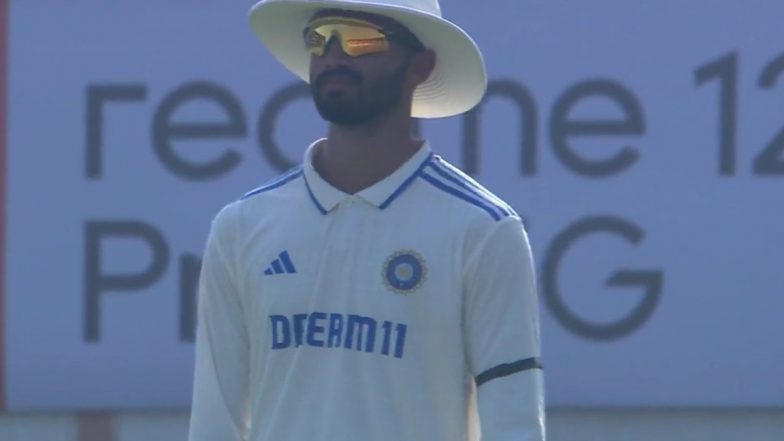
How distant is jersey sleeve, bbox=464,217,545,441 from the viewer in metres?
2.11

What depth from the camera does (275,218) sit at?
220cm

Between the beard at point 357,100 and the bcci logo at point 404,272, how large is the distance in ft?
0.61

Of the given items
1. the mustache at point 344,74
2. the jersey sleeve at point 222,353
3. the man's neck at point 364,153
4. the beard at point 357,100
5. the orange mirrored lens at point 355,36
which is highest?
the orange mirrored lens at point 355,36

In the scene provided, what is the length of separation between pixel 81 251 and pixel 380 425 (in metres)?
2.70

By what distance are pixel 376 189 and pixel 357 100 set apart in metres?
0.11

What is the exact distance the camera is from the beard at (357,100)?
217 centimetres

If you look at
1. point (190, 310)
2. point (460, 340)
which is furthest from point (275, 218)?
point (190, 310)

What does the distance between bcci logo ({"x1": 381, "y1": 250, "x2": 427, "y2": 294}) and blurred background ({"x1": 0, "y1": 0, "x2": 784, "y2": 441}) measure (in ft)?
8.32

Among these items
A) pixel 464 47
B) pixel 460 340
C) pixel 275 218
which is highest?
pixel 464 47

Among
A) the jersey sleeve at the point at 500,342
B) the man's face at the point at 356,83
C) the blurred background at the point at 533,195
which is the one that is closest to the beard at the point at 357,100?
the man's face at the point at 356,83

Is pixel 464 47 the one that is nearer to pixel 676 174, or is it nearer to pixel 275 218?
pixel 275 218

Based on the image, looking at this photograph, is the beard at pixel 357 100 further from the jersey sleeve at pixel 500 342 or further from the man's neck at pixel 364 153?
the jersey sleeve at pixel 500 342

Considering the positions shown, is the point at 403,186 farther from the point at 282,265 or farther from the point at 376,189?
the point at 282,265

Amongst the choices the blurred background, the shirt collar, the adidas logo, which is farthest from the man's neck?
the blurred background
